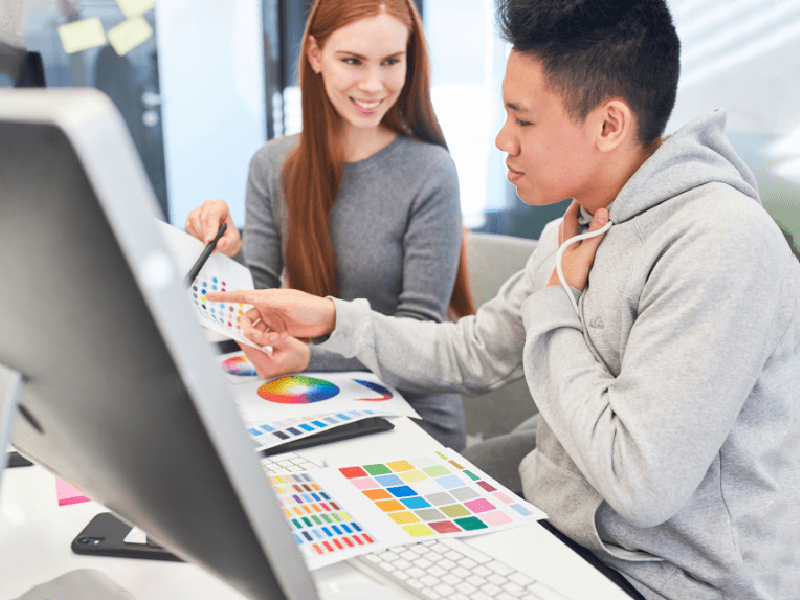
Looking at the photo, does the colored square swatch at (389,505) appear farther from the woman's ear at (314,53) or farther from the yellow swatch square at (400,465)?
the woman's ear at (314,53)

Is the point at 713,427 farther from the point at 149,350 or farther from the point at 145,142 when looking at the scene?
the point at 145,142

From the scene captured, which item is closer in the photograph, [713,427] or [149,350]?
[149,350]

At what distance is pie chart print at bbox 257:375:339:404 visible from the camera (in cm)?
101

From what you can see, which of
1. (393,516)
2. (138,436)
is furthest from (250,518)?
(393,516)

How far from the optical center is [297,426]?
885 millimetres

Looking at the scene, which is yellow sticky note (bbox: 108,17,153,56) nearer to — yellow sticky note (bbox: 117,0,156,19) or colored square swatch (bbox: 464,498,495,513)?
yellow sticky note (bbox: 117,0,156,19)

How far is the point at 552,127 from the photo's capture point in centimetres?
84

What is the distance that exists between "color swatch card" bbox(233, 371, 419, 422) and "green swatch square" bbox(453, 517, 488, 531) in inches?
12.0

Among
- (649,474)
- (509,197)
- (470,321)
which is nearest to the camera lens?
(649,474)

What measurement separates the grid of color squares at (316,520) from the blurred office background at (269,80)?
1.86 m

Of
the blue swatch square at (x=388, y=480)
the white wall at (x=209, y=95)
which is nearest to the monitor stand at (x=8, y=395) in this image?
the blue swatch square at (x=388, y=480)

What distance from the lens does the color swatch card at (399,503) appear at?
624 millimetres

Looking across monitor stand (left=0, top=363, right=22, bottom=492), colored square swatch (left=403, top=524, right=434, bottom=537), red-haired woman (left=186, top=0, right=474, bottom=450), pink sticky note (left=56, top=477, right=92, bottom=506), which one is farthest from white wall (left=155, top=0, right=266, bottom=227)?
monitor stand (left=0, top=363, right=22, bottom=492)

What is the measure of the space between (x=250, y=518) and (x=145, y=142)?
8.74 feet
